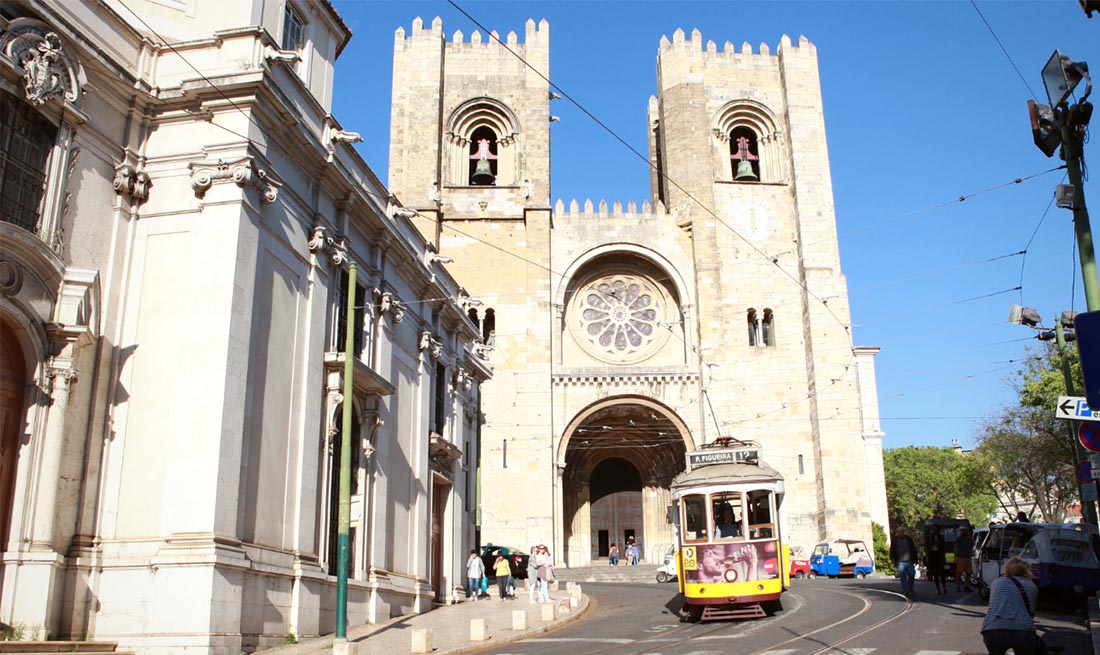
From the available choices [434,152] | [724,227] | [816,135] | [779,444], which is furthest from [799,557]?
[434,152]

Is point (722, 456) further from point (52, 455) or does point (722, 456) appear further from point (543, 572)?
point (52, 455)

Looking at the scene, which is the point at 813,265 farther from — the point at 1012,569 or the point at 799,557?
the point at 1012,569

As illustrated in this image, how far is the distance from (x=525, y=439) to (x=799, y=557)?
1124 cm

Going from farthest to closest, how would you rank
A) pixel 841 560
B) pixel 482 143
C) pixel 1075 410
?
1. pixel 482 143
2. pixel 841 560
3. pixel 1075 410

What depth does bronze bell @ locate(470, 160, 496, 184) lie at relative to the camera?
40.1m

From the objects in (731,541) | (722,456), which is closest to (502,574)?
(722,456)

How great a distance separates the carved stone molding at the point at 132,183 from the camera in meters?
13.5

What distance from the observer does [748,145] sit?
43125 millimetres

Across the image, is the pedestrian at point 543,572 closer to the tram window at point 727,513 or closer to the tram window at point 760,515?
the tram window at point 727,513

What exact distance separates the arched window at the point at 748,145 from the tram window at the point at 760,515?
87.7 ft

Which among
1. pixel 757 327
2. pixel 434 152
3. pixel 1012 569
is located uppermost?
pixel 434 152

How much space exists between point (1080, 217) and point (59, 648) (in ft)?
43.4

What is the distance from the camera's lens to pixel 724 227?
39875 millimetres

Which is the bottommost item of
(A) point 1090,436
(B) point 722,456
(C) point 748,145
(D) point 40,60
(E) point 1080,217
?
(A) point 1090,436
